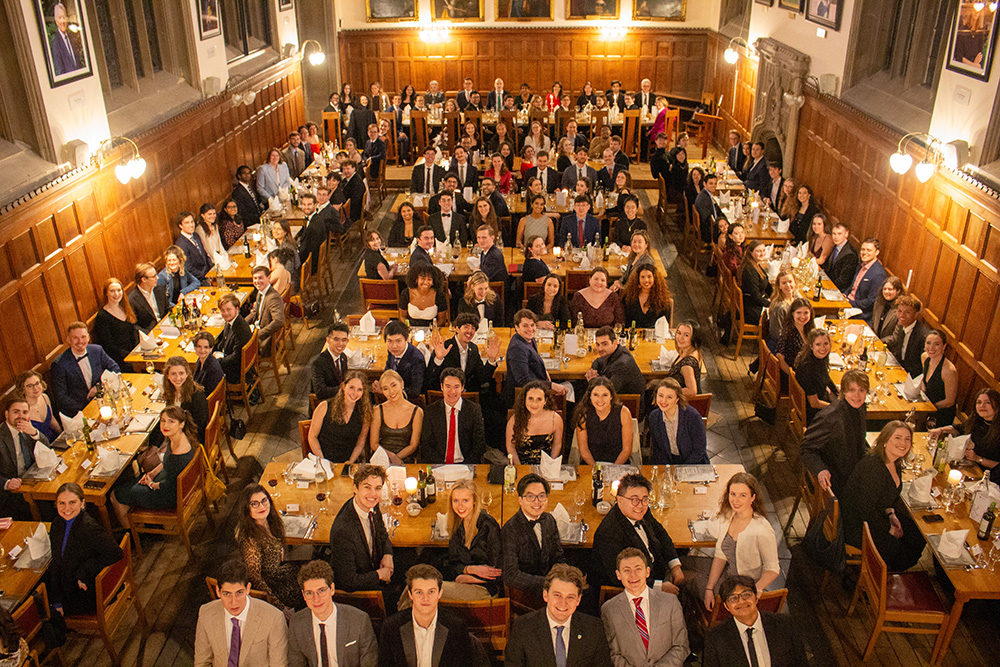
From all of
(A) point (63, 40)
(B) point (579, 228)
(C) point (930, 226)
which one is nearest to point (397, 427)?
(B) point (579, 228)

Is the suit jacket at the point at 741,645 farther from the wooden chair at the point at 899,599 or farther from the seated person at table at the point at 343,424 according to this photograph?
the seated person at table at the point at 343,424

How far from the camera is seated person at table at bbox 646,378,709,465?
6441mm

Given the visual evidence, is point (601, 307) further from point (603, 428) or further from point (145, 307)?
point (145, 307)

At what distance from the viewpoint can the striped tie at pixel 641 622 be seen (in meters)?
4.81

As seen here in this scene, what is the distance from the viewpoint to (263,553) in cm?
530

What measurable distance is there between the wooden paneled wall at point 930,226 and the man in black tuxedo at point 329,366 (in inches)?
234

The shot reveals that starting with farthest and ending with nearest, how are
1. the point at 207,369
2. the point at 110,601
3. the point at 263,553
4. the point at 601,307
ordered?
the point at 601,307 < the point at 207,369 < the point at 110,601 < the point at 263,553

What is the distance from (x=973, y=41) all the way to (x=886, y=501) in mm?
5277

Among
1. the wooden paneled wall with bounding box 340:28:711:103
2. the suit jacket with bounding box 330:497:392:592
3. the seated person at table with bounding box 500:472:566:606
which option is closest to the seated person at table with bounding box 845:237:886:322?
the seated person at table with bounding box 500:472:566:606

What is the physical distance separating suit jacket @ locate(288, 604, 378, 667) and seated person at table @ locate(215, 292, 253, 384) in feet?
13.1

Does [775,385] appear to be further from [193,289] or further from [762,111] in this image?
[762,111]

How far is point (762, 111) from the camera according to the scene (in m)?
15.1

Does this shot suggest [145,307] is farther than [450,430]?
Yes

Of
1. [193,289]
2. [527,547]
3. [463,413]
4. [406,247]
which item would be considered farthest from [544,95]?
[527,547]
